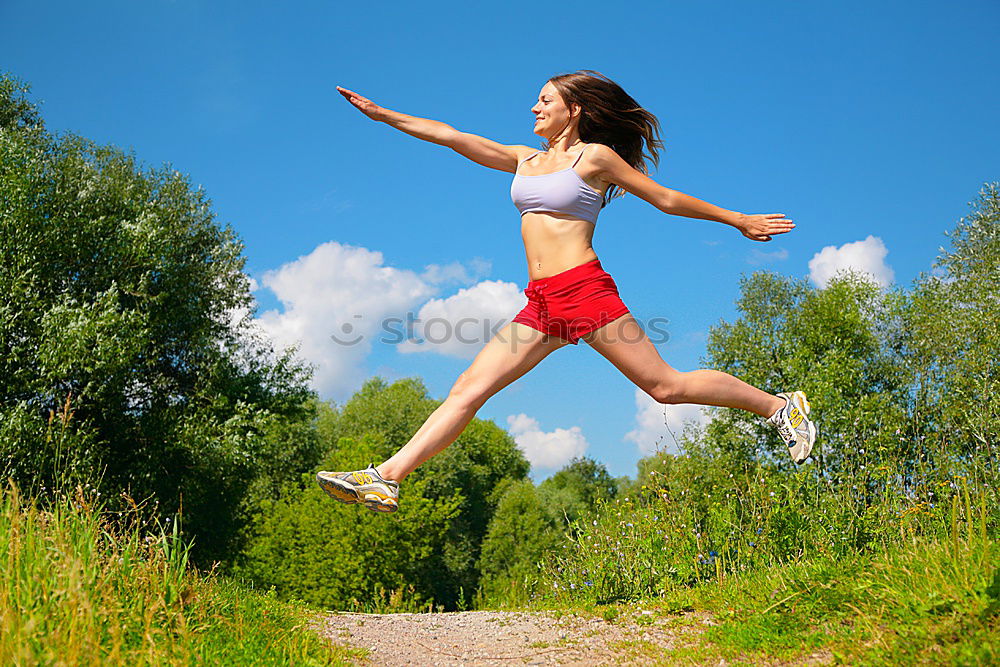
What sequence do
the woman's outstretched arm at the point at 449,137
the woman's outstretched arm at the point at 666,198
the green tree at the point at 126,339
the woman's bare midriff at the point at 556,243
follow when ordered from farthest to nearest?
the green tree at the point at 126,339, the woman's outstretched arm at the point at 449,137, the woman's outstretched arm at the point at 666,198, the woman's bare midriff at the point at 556,243

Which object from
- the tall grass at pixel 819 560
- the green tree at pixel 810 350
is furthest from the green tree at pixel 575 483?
the tall grass at pixel 819 560

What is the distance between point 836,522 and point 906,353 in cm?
2202

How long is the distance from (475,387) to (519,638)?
2074 mm

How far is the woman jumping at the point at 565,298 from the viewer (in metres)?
3.93

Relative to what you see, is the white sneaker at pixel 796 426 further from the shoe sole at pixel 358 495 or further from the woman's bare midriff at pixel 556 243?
the shoe sole at pixel 358 495

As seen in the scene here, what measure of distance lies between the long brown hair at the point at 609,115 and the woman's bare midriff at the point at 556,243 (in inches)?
17.9

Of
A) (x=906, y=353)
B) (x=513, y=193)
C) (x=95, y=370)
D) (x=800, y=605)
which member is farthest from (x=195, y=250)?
(x=906, y=353)

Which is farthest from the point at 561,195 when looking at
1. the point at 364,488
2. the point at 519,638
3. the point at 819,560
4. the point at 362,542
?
the point at 362,542

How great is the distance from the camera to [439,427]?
4.01 m

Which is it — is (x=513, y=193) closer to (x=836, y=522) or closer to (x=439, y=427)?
(x=439, y=427)

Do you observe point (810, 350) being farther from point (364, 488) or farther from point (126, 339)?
point (364, 488)

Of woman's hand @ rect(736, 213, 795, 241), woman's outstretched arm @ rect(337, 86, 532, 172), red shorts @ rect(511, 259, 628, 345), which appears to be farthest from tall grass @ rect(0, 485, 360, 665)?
woman's hand @ rect(736, 213, 795, 241)

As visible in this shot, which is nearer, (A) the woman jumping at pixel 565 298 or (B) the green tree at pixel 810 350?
(A) the woman jumping at pixel 565 298

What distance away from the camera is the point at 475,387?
4020 mm
